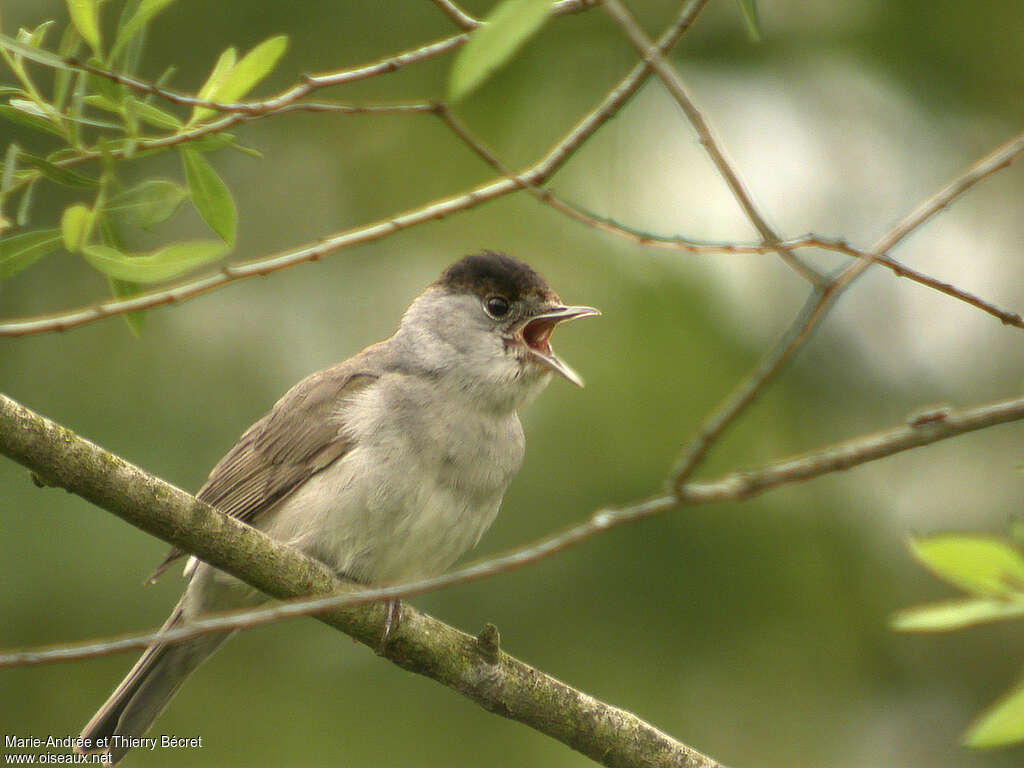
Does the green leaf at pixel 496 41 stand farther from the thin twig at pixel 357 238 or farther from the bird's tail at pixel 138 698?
the bird's tail at pixel 138 698

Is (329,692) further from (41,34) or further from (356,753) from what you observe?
(41,34)

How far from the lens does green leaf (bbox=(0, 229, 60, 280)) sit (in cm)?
273

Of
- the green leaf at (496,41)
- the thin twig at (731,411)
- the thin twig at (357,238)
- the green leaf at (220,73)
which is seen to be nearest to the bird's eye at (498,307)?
the thin twig at (357,238)

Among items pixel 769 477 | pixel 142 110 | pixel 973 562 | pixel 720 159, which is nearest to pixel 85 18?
pixel 142 110

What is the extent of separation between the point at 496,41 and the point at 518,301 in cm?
334

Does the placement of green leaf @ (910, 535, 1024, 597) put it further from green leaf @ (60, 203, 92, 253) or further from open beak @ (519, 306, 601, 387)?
open beak @ (519, 306, 601, 387)

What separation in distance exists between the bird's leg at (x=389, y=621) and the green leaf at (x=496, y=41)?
7.73ft

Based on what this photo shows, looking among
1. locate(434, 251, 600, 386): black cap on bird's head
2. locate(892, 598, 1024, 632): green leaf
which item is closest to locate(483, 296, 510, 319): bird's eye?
locate(434, 251, 600, 386): black cap on bird's head

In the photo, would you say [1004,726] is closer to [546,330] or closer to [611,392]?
[546,330]

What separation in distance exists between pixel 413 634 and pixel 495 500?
3.32 feet

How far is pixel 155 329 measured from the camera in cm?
779

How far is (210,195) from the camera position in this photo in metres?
2.78

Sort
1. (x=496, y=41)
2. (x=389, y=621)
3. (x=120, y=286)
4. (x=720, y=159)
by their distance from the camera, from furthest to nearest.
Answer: (x=389, y=621) → (x=120, y=286) → (x=720, y=159) → (x=496, y=41)

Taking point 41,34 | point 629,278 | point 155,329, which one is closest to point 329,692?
point 155,329
